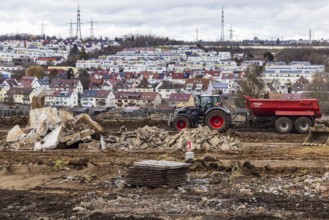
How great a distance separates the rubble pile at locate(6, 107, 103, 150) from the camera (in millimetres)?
20312

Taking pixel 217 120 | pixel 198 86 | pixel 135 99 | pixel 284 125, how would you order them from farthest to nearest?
pixel 198 86 < pixel 135 99 < pixel 217 120 < pixel 284 125

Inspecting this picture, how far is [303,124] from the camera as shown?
23.2 meters

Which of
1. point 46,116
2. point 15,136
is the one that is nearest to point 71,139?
point 46,116

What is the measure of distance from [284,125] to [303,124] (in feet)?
2.34

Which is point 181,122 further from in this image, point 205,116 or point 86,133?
point 86,133

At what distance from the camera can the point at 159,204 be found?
472 inches

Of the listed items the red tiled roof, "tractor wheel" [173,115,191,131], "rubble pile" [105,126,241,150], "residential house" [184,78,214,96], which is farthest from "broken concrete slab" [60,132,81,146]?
"residential house" [184,78,214,96]

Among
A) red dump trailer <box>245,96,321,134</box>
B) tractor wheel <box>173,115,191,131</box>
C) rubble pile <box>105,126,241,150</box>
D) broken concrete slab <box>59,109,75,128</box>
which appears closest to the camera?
rubble pile <box>105,126,241,150</box>

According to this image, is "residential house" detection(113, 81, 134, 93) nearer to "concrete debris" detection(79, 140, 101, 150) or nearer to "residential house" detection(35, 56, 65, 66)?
"residential house" detection(35, 56, 65, 66)

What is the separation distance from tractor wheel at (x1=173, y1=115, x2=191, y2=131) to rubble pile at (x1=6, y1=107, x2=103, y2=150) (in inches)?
139

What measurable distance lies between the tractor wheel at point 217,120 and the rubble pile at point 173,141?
7.97 ft

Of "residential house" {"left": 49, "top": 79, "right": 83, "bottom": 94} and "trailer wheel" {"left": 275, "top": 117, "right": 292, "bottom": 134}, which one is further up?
"residential house" {"left": 49, "top": 79, "right": 83, "bottom": 94}

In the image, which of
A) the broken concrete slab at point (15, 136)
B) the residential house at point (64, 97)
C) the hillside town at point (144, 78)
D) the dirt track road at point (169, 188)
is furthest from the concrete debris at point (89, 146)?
the residential house at point (64, 97)

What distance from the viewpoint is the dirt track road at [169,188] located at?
447 inches
